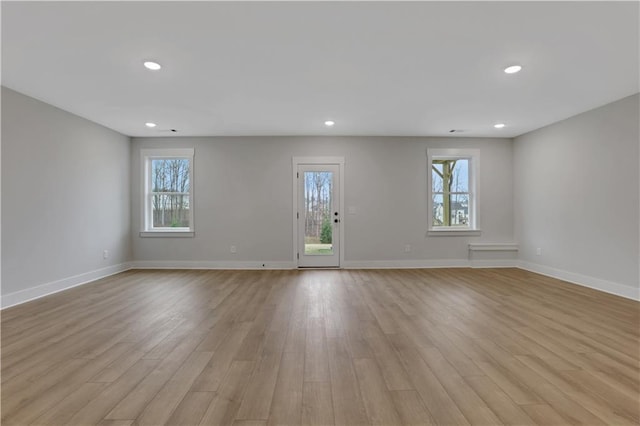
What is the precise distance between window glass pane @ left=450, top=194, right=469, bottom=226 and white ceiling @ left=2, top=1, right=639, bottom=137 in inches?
77.3

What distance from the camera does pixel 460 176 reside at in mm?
6184

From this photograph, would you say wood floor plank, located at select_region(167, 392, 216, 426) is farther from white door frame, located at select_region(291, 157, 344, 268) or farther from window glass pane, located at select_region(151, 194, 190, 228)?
window glass pane, located at select_region(151, 194, 190, 228)

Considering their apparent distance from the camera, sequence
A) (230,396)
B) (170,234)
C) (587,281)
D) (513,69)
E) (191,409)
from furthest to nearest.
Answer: (170,234)
(587,281)
(513,69)
(230,396)
(191,409)

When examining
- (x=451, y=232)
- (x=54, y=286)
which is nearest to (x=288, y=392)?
(x=54, y=286)

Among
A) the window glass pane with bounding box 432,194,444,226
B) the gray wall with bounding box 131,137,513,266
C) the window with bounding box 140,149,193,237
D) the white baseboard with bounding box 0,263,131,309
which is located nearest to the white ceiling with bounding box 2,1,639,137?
the gray wall with bounding box 131,137,513,266

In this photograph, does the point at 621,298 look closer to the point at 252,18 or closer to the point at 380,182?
the point at 380,182

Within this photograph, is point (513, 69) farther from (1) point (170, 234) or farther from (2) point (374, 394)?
(1) point (170, 234)

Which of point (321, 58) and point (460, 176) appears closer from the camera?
point (321, 58)

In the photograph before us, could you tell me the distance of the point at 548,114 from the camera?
460 cm

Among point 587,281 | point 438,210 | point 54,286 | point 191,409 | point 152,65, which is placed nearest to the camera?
point 191,409

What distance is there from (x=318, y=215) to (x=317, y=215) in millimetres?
20

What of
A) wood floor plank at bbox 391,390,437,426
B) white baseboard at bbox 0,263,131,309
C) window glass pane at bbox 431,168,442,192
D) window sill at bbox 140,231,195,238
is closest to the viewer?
wood floor plank at bbox 391,390,437,426

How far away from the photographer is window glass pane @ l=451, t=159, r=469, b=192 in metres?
6.17

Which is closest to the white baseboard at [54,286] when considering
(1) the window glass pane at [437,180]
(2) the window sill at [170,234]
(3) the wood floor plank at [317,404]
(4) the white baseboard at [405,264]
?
(2) the window sill at [170,234]
